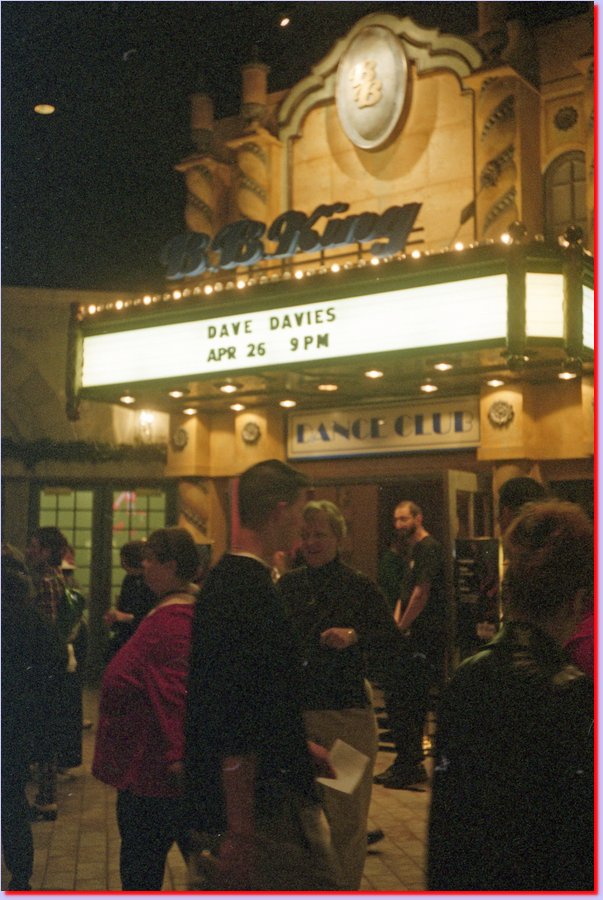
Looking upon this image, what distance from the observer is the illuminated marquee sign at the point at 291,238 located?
8.41m

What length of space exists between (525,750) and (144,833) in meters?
2.09

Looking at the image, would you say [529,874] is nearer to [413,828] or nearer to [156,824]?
[156,824]

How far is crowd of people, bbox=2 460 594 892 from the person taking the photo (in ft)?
5.88

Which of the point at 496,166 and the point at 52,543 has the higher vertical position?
the point at 496,166

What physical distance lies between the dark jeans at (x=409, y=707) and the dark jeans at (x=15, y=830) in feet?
10.5

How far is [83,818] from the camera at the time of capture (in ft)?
19.8

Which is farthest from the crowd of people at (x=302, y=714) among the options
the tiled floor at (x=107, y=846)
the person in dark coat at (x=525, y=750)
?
the tiled floor at (x=107, y=846)

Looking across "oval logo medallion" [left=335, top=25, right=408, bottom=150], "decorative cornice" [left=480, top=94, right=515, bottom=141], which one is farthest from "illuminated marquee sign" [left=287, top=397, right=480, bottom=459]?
"oval logo medallion" [left=335, top=25, right=408, bottom=150]

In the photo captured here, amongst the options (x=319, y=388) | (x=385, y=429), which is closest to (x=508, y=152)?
(x=319, y=388)

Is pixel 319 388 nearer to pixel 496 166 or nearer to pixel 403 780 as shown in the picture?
pixel 496 166

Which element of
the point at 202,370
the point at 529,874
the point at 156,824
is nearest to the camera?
Result: the point at 529,874

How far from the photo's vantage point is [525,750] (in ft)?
5.90

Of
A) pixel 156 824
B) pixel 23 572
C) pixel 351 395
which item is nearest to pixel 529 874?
pixel 156 824

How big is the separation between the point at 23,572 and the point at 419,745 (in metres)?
3.60
